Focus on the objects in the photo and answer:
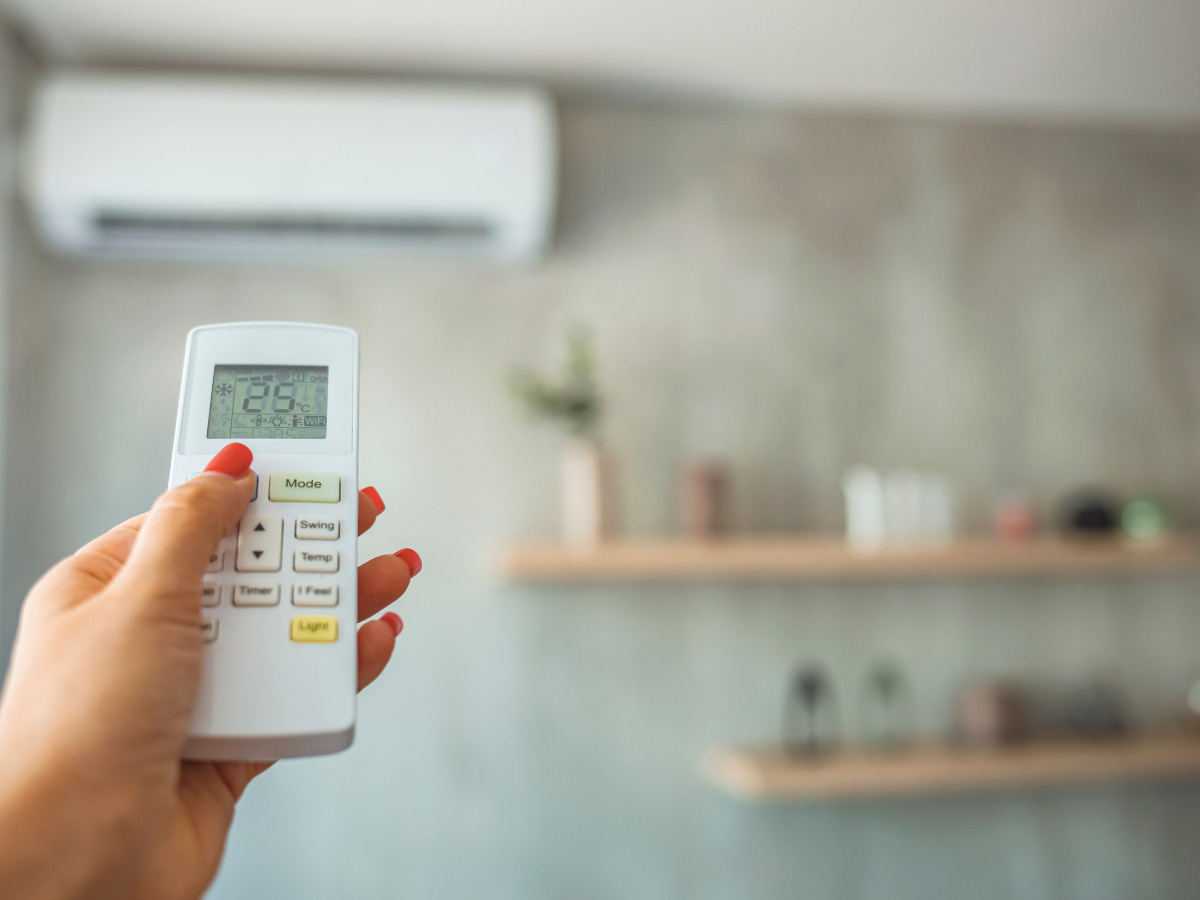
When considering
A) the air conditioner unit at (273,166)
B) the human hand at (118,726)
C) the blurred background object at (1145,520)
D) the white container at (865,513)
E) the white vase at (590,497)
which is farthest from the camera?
the blurred background object at (1145,520)

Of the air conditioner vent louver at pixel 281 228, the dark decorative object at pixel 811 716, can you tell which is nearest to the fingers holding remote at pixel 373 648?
the air conditioner vent louver at pixel 281 228

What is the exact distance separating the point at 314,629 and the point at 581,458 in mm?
1202

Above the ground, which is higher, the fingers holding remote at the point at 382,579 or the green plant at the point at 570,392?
the green plant at the point at 570,392

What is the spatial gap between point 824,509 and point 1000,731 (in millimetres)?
578

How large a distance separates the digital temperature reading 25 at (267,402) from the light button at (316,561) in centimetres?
8

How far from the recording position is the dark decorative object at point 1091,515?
1.89 m

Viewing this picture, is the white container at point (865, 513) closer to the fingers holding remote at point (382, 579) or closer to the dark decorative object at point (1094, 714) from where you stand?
the dark decorative object at point (1094, 714)

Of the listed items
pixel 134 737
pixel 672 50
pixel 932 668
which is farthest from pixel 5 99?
pixel 932 668

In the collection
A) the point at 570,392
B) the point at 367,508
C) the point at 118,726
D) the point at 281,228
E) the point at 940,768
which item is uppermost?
the point at 281,228

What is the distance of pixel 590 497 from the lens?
1.69 m

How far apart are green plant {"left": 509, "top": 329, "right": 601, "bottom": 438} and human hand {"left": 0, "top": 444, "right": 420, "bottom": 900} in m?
1.18

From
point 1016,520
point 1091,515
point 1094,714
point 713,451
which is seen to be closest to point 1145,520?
point 1091,515

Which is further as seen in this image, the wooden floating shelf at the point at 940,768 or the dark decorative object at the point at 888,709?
the dark decorative object at the point at 888,709

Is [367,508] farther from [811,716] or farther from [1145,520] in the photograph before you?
[1145,520]
